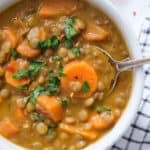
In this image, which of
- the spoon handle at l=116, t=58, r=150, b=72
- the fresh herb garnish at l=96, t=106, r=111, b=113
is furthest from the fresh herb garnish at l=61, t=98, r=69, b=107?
the spoon handle at l=116, t=58, r=150, b=72

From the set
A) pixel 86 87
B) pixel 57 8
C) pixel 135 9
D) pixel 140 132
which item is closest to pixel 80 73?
pixel 86 87

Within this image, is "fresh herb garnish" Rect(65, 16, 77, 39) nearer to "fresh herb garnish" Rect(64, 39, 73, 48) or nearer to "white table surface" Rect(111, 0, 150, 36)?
"fresh herb garnish" Rect(64, 39, 73, 48)

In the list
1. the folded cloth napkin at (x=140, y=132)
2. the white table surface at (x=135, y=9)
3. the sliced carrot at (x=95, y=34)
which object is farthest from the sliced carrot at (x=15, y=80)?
the white table surface at (x=135, y=9)

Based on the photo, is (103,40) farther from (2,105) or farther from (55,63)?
(2,105)

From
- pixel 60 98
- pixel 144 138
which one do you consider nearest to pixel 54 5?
pixel 60 98

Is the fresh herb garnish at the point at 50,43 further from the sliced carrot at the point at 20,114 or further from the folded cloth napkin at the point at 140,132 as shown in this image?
the folded cloth napkin at the point at 140,132
